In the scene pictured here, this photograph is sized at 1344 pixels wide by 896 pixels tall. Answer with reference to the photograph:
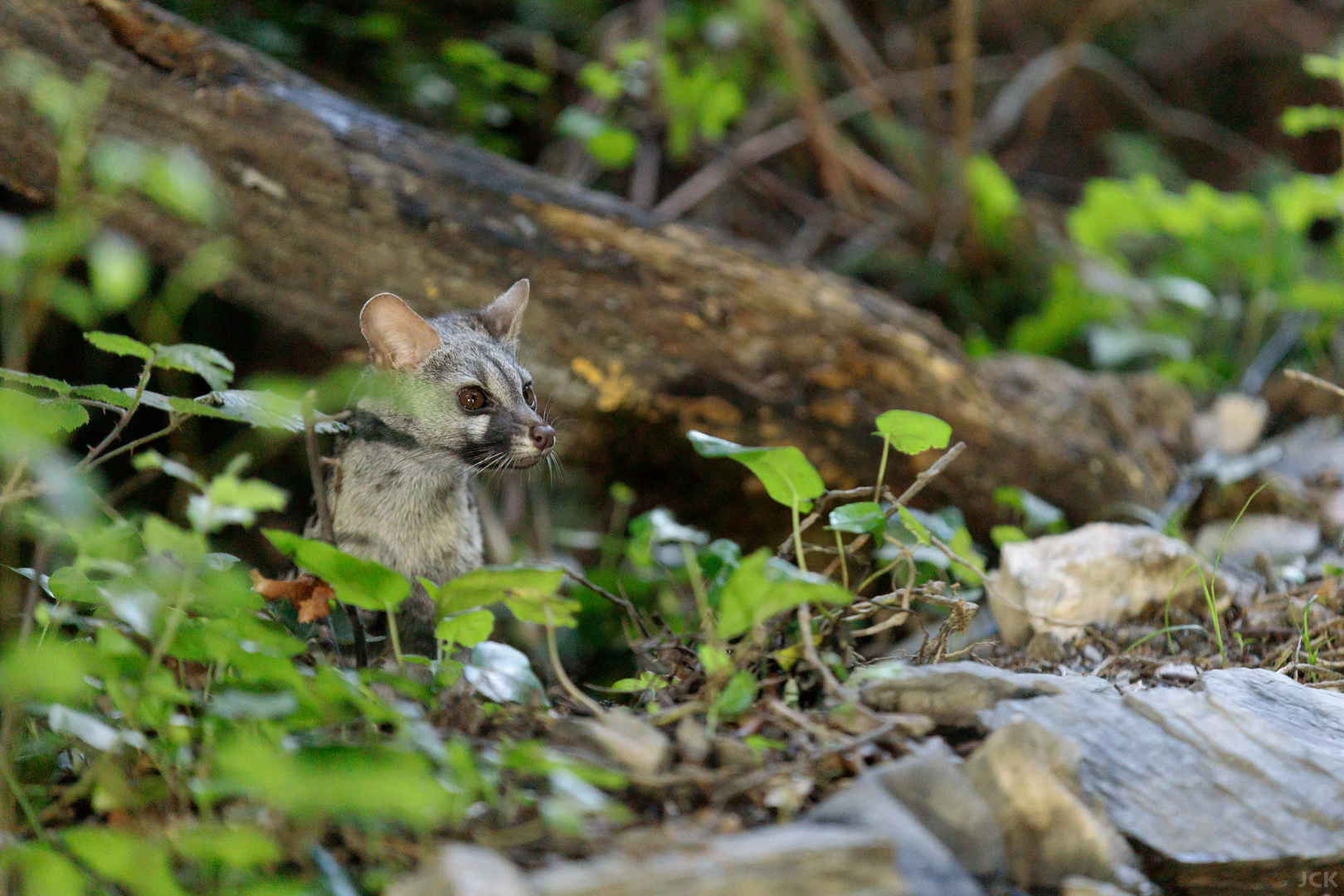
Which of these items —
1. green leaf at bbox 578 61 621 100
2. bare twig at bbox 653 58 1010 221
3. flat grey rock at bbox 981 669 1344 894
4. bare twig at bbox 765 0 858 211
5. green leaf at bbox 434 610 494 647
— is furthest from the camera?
bare twig at bbox 653 58 1010 221

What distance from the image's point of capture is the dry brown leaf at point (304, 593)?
8.48 ft

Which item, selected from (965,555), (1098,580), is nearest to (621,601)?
(965,555)

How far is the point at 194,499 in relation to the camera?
191 centimetres

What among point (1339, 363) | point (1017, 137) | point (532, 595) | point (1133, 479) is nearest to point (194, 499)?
point (532, 595)

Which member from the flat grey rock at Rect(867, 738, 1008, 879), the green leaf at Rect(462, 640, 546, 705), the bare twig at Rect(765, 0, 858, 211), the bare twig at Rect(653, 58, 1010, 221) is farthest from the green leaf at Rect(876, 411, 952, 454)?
the bare twig at Rect(765, 0, 858, 211)

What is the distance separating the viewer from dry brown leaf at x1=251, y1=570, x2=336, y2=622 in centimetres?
259

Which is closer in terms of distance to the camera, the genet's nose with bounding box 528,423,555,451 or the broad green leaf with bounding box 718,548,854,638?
the broad green leaf with bounding box 718,548,854,638

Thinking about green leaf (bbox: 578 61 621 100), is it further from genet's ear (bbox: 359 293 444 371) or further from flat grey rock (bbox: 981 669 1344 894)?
flat grey rock (bbox: 981 669 1344 894)

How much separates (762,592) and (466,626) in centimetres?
74

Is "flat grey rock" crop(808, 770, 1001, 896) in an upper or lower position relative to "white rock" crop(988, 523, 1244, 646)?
upper

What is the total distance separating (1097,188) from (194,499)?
217 inches

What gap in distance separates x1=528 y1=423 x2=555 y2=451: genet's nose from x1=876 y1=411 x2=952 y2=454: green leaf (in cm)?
115

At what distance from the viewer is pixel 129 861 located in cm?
158

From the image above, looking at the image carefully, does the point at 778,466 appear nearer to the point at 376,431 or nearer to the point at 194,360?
the point at 194,360
